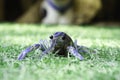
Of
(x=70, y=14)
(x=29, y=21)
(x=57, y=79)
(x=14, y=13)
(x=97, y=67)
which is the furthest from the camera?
(x=14, y=13)

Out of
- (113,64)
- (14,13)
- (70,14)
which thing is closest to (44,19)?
(70,14)

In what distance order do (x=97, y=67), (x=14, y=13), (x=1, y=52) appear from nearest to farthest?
(x=97, y=67) → (x=1, y=52) → (x=14, y=13)

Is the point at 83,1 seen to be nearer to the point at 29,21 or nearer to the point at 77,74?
the point at 29,21

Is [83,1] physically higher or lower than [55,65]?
higher

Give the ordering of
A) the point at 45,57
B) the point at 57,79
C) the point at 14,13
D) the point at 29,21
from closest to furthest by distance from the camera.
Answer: the point at 57,79 → the point at 45,57 → the point at 29,21 → the point at 14,13

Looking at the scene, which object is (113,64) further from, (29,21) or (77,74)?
(29,21)

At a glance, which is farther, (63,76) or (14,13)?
(14,13)

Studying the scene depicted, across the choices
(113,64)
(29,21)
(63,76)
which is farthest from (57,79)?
(29,21)

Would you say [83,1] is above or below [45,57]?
above

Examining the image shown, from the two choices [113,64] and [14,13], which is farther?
[14,13]
